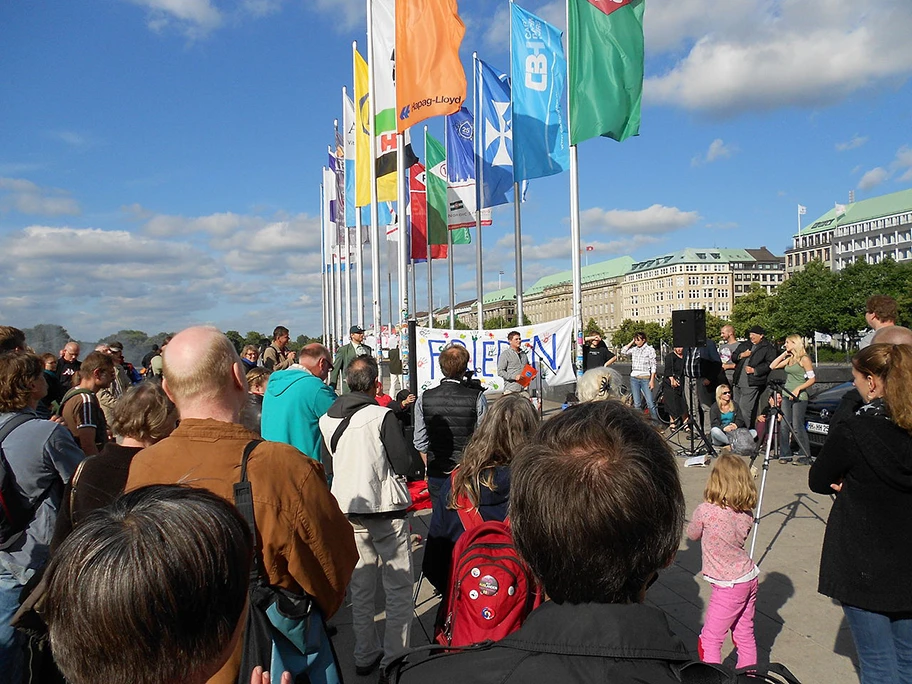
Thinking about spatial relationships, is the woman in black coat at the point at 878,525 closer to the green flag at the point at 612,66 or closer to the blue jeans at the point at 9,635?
the blue jeans at the point at 9,635

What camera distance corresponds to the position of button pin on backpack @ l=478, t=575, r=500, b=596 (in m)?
2.25

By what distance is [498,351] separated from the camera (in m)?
13.3

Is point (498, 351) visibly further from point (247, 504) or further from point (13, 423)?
point (247, 504)

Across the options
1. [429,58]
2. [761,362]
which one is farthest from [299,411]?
[429,58]

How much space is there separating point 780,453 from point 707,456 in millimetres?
1179

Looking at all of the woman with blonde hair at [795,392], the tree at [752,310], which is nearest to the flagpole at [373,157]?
the woman with blonde hair at [795,392]

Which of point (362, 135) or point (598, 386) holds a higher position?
point (362, 135)

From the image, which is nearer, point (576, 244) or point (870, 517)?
point (870, 517)

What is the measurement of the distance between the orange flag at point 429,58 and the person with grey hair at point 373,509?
8976mm

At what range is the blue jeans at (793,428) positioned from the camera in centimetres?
996

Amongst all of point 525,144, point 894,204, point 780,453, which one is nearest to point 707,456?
point 780,453

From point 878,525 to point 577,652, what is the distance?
2270mm

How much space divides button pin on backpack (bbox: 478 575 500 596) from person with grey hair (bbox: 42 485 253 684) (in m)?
1.23

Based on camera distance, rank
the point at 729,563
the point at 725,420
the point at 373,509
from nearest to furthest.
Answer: the point at 729,563 → the point at 373,509 → the point at 725,420
